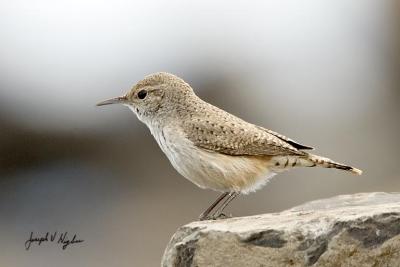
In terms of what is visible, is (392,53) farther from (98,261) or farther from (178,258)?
(178,258)

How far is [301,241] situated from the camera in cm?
716

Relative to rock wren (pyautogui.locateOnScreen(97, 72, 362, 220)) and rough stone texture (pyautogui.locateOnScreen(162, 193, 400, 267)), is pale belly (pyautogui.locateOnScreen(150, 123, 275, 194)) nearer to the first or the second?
rock wren (pyautogui.locateOnScreen(97, 72, 362, 220))

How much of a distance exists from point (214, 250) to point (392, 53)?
1247 centimetres

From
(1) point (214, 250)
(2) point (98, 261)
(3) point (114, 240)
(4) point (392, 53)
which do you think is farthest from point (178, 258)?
(4) point (392, 53)

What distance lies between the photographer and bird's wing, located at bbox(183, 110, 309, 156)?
8.50 metres

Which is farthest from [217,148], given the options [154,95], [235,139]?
[154,95]

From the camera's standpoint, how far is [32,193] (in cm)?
1388

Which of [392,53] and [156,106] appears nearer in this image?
[156,106]

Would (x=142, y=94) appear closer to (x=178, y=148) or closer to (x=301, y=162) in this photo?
(x=178, y=148)

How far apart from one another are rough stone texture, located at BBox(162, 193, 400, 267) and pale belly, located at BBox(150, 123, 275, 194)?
0.78 metres
